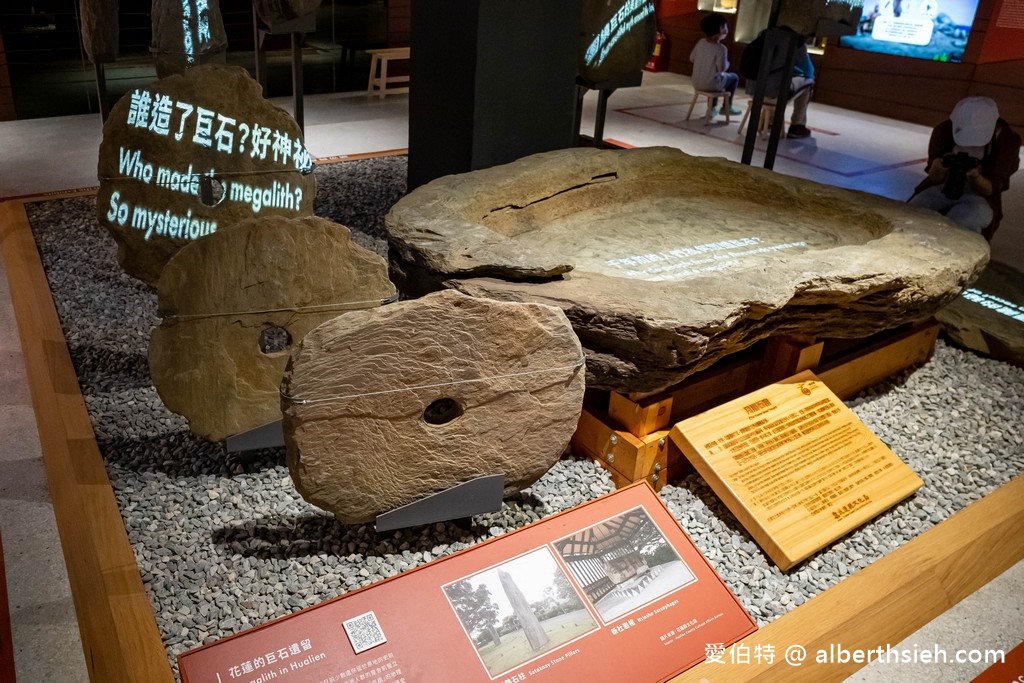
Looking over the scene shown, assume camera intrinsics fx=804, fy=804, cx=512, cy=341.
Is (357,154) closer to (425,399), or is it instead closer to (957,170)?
(957,170)

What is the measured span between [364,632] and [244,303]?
1189 mm

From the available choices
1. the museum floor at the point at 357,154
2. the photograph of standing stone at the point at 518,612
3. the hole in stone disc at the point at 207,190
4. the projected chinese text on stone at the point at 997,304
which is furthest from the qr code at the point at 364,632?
the projected chinese text on stone at the point at 997,304

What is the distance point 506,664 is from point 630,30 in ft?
13.6

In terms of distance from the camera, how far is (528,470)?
245 cm

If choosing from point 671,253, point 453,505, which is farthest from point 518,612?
point 671,253

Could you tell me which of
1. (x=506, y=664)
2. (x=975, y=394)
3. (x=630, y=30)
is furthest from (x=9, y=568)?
(x=630, y=30)

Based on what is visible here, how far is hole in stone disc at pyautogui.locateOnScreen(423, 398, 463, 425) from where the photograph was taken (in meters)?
2.34

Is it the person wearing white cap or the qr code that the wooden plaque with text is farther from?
the person wearing white cap

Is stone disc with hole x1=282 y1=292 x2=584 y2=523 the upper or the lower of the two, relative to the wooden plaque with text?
upper

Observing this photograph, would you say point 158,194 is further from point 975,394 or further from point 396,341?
point 975,394

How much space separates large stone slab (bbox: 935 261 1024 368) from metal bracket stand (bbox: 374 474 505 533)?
2.67 m

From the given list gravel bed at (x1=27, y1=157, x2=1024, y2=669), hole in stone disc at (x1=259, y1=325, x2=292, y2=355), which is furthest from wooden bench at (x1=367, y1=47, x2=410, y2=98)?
hole in stone disc at (x1=259, y1=325, x2=292, y2=355)

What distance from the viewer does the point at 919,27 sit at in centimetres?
520

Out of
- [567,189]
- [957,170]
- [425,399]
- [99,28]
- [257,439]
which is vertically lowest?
[257,439]
